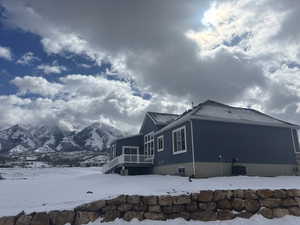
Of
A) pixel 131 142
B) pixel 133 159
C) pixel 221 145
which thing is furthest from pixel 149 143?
pixel 221 145

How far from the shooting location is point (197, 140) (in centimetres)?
1557

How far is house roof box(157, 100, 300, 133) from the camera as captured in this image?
16.3 m

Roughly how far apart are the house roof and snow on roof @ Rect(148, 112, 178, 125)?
1.52 metres

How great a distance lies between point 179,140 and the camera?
17.3m

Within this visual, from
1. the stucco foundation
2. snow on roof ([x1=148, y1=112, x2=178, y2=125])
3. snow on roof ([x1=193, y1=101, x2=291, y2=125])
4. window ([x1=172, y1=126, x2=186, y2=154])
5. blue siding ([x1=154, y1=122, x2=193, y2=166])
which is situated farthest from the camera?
snow on roof ([x1=148, y1=112, x2=178, y2=125])

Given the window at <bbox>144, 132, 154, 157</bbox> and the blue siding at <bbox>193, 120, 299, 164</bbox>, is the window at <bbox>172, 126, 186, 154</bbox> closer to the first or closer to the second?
the blue siding at <bbox>193, 120, 299, 164</bbox>

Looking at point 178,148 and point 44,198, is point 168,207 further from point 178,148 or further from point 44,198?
point 178,148

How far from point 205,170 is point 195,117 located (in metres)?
3.25

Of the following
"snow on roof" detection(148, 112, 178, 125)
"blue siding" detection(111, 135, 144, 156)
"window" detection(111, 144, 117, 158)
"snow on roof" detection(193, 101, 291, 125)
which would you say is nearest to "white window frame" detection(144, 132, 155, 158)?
"blue siding" detection(111, 135, 144, 156)

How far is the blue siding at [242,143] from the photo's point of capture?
15711 mm

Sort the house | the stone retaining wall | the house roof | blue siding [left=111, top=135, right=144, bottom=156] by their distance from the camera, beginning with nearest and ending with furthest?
1. the stone retaining wall
2. the house
3. the house roof
4. blue siding [left=111, top=135, right=144, bottom=156]

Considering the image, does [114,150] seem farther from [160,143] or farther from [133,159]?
[160,143]

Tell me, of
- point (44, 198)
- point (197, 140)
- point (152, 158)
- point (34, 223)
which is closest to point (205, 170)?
point (197, 140)

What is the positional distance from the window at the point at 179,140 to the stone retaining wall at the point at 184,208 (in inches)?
308
